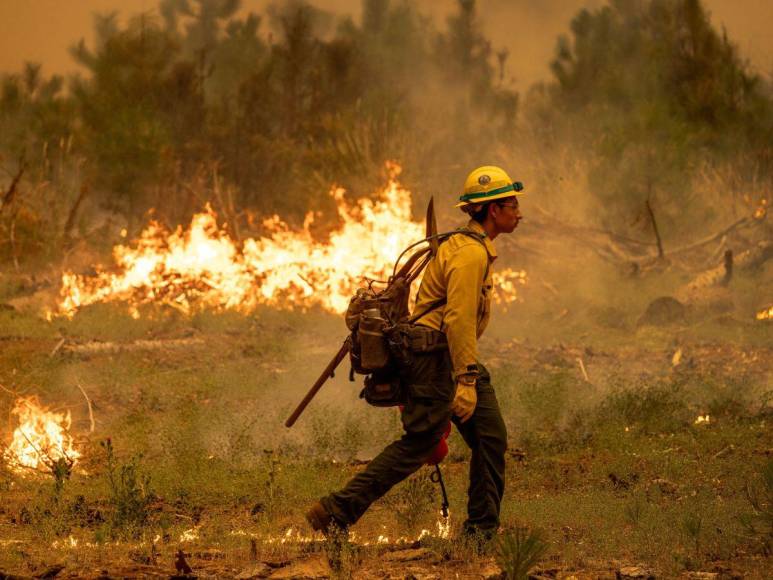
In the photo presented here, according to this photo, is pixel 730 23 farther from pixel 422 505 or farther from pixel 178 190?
pixel 422 505

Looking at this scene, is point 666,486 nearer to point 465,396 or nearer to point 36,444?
point 465,396

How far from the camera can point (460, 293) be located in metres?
5.37

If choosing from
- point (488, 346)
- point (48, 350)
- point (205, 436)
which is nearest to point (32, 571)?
point (205, 436)

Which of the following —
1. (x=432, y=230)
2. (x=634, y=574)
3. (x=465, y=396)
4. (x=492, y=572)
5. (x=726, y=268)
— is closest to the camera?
(x=492, y=572)

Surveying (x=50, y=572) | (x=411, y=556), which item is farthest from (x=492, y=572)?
(x=50, y=572)

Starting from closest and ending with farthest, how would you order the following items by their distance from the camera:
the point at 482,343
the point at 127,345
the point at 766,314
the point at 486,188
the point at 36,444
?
the point at 486,188
the point at 36,444
the point at 127,345
the point at 482,343
the point at 766,314

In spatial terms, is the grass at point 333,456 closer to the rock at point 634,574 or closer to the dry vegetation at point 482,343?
the dry vegetation at point 482,343

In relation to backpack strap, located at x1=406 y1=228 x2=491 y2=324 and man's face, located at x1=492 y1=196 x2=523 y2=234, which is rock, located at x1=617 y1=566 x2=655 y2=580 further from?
man's face, located at x1=492 y1=196 x2=523 y2=234

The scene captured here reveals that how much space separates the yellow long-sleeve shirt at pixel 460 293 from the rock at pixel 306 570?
1206 mm

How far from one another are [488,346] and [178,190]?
14974 mm

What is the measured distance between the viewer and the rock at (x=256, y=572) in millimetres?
5117

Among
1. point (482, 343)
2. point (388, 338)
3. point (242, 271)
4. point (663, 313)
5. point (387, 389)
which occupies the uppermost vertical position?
point (242, 271)

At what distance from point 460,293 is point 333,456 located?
3.66 metres

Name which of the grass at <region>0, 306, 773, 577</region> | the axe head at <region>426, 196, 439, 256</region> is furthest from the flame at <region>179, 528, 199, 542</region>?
the axe head at <region>426, 196, 439, 256</region>
